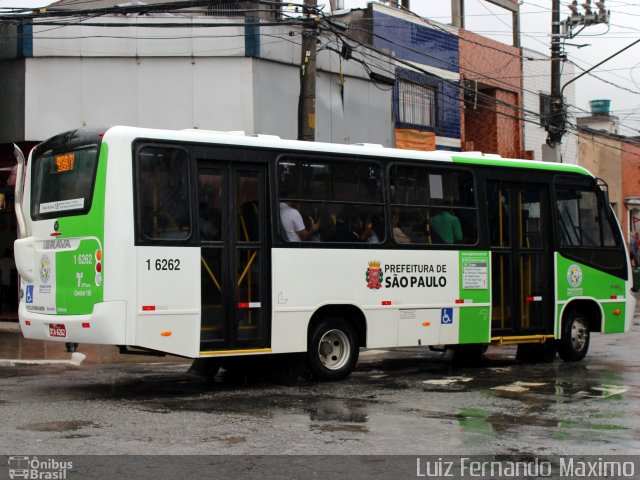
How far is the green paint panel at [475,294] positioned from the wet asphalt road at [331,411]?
22.0 inches

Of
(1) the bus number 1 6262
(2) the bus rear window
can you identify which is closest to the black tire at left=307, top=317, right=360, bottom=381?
(1) the bus number 1 6262

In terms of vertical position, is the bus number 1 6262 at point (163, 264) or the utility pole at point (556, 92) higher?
the utility pole at point (556, 92)

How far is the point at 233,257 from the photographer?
444 inches

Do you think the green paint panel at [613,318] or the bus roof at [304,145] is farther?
the green paint panel at [613,318]

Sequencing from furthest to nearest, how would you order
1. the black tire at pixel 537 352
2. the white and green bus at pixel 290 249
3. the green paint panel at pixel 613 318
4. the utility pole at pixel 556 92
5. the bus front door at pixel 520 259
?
the utility pole at pixel 556 92
the green paint panel at pixel 613 318
the black tire at pixel 537 352
the bus front door at pixel 520 259
the white and green bus at pixel 290 249

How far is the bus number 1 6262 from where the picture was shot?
34.6 feet

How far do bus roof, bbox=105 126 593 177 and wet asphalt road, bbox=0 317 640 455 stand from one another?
9.51 feet

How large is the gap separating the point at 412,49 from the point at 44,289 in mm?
17666

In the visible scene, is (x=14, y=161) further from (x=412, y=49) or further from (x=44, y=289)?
(x=412, y=49)

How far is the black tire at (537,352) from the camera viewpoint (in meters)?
14.9

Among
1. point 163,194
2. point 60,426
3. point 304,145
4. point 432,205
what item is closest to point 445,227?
point 432,205

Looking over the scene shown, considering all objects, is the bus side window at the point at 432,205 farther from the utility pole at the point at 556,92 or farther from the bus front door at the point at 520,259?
the utility pole at the point at 556,92

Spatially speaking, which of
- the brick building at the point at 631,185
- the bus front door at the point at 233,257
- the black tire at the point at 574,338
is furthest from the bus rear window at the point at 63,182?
the brick building at the point at 631,185

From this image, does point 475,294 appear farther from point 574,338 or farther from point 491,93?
point 491,93
